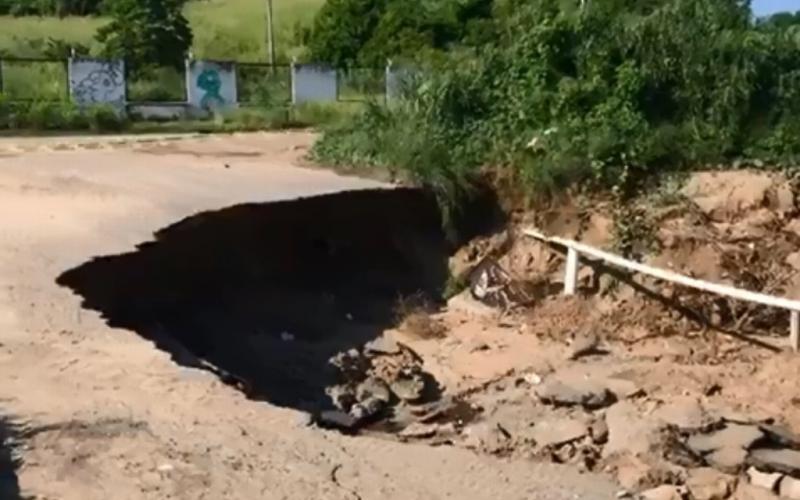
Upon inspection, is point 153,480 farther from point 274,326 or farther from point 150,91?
point 150,91

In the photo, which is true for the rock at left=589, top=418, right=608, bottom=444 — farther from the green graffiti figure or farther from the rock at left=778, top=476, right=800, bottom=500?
the green graffiti figure

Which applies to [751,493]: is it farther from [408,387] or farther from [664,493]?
[408,387]

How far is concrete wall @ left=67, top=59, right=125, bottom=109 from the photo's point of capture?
110 feet

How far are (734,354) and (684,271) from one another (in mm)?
1711

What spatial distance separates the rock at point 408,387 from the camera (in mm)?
12432

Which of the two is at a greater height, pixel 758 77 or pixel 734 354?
pixel 758 77

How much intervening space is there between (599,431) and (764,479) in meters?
1.56

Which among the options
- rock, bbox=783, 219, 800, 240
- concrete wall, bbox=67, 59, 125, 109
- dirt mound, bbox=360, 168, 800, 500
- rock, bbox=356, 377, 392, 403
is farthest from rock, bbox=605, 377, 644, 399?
concrete wall, bbox=67, 59, 125, 109

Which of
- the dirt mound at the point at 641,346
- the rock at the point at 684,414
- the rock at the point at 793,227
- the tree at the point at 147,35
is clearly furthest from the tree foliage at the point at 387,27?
the rock at the point at 684,414

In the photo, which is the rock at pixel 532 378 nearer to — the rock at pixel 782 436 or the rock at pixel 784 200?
the rock at pixel 782 436

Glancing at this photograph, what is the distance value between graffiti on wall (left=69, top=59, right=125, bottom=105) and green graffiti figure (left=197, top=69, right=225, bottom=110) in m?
2.99

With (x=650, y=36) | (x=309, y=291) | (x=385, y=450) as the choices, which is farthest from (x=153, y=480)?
(x=650, y=36)

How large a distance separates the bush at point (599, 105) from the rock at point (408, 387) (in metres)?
4.99

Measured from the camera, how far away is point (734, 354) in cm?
1429
